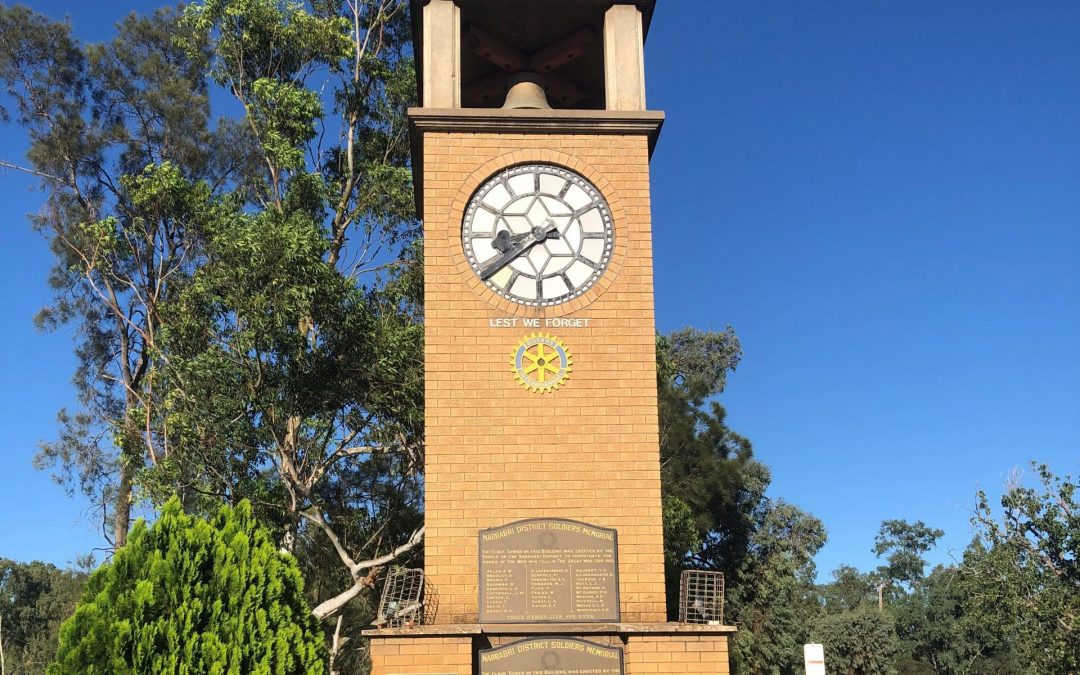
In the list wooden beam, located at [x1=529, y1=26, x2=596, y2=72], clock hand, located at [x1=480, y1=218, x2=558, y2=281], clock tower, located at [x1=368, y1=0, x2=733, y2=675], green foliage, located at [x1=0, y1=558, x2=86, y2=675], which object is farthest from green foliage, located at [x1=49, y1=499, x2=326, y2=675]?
green foliage, located at [x1=0, y1=558, x2=86, y2=675]

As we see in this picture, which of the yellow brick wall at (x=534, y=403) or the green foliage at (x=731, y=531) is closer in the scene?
the yellow brick wall at (x=534, y=403)

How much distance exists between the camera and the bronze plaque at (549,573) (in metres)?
10.7

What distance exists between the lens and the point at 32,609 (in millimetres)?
50938

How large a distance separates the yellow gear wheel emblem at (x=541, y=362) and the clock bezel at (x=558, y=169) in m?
0.36

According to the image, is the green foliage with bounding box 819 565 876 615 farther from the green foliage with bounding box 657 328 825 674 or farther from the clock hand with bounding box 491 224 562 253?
the clock hand with bounding box 491 224 562 253

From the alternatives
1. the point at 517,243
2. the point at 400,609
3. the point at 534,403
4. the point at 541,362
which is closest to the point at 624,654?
the point at 400,609

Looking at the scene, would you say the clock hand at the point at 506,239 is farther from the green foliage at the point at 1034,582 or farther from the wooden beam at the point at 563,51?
the green foliage at the point at 1034,582

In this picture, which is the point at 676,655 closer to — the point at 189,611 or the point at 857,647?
the point at 189,611

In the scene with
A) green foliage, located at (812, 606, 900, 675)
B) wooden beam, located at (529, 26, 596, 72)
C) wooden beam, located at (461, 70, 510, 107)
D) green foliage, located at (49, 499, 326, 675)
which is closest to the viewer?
green foliage, located at (49, 499, 326, 675)

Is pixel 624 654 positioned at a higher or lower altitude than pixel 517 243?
lower

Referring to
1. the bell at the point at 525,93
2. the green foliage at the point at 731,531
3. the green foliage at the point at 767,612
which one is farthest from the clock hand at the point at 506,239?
the green foliage at the point at 767,612

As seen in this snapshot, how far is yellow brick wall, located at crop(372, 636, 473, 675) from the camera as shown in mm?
10172

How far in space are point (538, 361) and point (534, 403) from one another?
50cm

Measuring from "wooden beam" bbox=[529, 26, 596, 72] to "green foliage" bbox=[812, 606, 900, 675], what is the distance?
32.9 m
